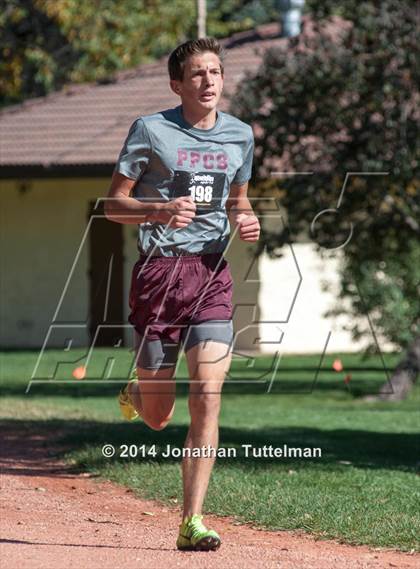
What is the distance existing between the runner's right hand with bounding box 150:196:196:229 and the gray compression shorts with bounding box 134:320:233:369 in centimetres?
57

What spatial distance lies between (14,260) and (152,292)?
22990 millimetres

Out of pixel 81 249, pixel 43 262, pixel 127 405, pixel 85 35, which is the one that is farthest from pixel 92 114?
pixel 127 405

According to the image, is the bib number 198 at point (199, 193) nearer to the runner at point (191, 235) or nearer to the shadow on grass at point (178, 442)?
the runner at point (191, 235)

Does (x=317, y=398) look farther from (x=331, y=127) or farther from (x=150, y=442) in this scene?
(x=150, y=442)

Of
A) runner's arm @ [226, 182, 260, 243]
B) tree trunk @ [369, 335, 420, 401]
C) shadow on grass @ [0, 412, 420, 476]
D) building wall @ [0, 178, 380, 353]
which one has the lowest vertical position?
building wall @ [0, 178, 380, 353]

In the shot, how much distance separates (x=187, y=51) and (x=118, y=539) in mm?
2584

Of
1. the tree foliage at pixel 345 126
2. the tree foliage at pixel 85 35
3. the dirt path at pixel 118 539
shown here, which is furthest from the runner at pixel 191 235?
the tree foliage at pixel 85 35

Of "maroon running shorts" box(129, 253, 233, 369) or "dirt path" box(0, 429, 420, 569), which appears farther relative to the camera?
"maroon running shorts" box(129, 253, 233, 369)

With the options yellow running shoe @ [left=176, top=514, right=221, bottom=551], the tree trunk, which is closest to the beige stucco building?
the tree trunk

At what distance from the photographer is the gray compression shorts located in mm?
6980

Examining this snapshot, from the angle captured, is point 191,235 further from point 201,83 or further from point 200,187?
point 201,83

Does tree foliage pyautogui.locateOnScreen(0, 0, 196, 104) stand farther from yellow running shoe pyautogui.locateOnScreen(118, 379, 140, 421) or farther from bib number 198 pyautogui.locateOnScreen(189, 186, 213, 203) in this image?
bib number 198 pyautogui.locateOnScreen(189, 186, 213, 203)

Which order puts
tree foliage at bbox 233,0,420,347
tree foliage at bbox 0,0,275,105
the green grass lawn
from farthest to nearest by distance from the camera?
tree foliage at bbox 0,0,275,105
tree foliage at bbox 233,0,420,347
the green grass lawn

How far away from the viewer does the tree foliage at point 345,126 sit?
16531 mm
